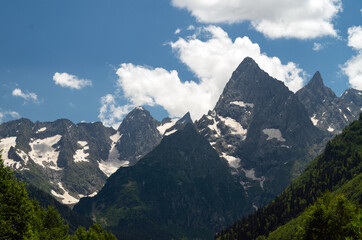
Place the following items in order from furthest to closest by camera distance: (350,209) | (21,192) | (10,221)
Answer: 1. (350,209)
2. (21,192)
3. (10,221)

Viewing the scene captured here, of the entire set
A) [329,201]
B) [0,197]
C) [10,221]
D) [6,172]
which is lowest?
[329,201]

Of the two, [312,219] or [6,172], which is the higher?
[6,172]

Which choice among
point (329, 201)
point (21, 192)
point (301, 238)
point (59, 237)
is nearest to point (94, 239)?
point (59, 237)

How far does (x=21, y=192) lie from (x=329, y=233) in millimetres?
52465

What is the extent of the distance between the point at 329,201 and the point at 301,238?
13222 millimetres

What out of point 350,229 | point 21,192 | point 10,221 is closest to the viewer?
point 10,221

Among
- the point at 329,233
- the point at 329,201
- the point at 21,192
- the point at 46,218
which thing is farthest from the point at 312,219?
the point at 46,218

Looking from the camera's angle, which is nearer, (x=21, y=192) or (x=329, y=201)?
(x=21, y=192)

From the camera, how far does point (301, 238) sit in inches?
2842

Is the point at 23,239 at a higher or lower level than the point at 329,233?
higher

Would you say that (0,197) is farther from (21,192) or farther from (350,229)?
(350,229)

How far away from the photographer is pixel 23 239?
48.6 metres

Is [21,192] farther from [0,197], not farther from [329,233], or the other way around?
[329,233]

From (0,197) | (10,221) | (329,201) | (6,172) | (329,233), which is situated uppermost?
(6,172)
